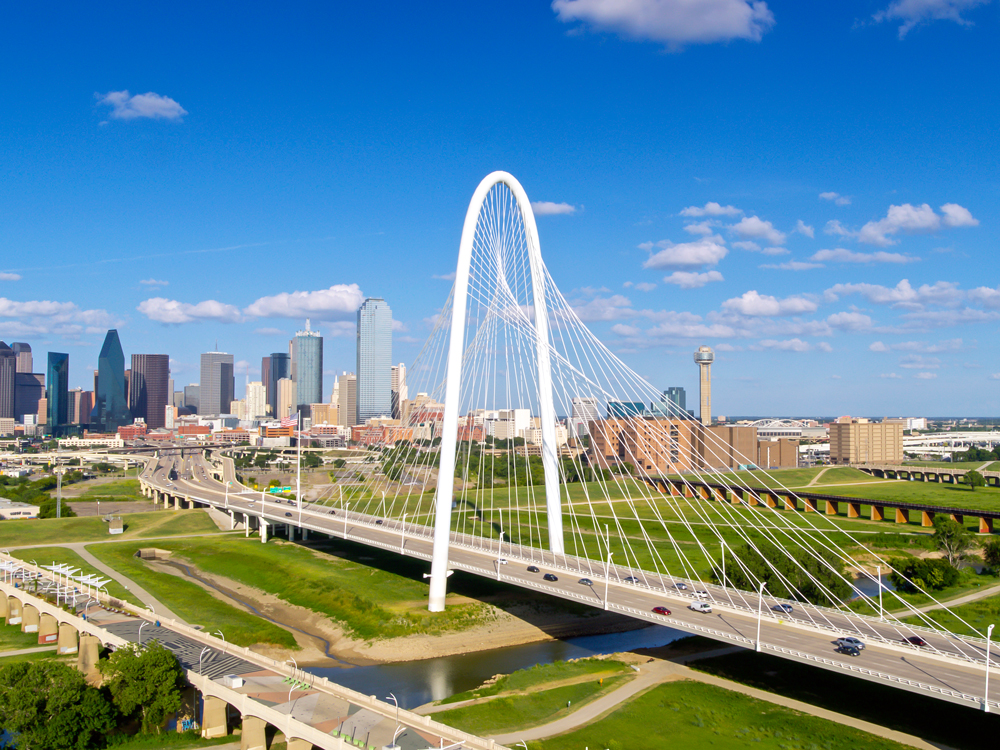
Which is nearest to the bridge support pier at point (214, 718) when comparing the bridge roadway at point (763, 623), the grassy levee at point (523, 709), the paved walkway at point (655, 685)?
the grassy levee at point (523, 709)

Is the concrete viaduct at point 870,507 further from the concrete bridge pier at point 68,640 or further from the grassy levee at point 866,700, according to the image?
the concrete bridge pier at point 68,640

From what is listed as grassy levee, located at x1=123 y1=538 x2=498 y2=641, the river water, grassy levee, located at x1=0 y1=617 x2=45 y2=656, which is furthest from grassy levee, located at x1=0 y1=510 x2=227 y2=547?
the river water

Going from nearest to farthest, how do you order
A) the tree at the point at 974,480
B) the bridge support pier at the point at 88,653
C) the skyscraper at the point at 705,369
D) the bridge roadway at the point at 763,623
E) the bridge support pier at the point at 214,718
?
the bridge roadway at the point at 763,623, the bridge support pier at the point at 214,718, the bridge support pier at the point at 88,653, the tree at the point at 974,480, the skyscraper at the point at 705,369

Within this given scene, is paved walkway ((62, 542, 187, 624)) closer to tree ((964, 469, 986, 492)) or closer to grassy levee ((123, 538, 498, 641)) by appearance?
grassy levee ((123, 538, 498, 641))

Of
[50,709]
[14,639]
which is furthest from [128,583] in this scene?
[50,709]

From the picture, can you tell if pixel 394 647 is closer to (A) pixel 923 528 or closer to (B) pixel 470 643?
(B) pixel 470 643

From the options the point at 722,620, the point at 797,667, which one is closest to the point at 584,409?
the point at 722,620

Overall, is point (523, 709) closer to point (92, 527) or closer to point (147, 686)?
point (147, 686)
